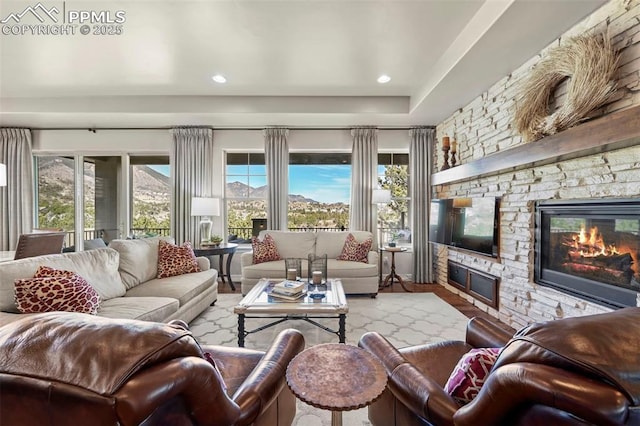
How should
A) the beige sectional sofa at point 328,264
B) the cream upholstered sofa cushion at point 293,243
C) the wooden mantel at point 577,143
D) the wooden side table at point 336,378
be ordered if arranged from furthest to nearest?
the cream upholstered sofa cushion at point 293,243 < the beige sectional sofa at point 328,264 < the wooden mantel at point 577,143 < the wooden side table at point 336,378

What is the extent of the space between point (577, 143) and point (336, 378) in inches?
94.0

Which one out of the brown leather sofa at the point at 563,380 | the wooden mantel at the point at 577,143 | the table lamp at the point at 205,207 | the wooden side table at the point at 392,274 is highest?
the wooden mantel at the point at 577,143

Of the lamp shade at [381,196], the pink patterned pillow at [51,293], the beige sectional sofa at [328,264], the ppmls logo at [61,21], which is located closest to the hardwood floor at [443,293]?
the beige sectional sofa at [328,264]

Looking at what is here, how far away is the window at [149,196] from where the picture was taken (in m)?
5.13

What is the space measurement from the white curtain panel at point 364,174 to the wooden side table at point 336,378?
378cm

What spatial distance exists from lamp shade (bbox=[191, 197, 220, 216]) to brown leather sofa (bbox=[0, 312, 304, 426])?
3.82 metres

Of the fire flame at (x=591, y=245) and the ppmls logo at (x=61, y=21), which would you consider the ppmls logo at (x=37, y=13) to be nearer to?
the ppmls logo at (x=61, y=21)

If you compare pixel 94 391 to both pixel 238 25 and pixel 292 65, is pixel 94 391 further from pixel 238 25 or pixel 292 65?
pixel 292 65

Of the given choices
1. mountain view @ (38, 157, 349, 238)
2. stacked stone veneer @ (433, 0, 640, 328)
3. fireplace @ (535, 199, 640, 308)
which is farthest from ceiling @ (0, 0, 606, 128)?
fireplace @ (535, 199, 640, 308)

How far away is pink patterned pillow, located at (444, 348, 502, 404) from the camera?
1.01 m

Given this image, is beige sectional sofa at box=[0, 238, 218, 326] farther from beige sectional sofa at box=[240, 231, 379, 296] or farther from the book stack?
the book stack

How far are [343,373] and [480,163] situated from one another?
317cm

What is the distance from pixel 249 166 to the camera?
5.16 metres

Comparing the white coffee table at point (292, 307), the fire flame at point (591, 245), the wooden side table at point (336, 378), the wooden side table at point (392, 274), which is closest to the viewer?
the wooden side table at point (336, 378)
